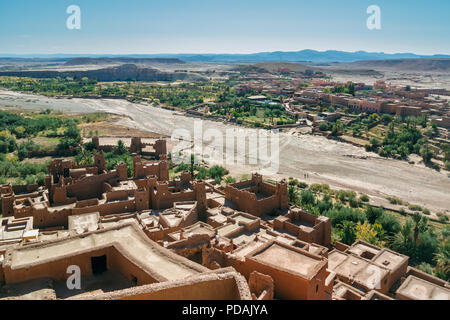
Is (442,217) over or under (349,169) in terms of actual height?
under

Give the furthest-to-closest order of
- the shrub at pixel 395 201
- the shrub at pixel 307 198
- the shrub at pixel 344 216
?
→ the shrub at pixel 395 201 < the shrub at pixel 307 198 < the shrub at pixel 344 216

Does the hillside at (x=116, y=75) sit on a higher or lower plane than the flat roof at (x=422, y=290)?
higher

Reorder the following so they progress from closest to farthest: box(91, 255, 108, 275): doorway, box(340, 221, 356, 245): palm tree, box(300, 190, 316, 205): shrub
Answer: box(91, 255, 108, 275): doorway
box(340, 221, 356, 245): palm tree
box(300, 190, 316, 205): shrub

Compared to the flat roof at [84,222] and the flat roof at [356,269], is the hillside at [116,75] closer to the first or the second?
the flat roof at [84,222]

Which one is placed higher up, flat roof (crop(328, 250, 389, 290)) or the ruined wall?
the ruined wall

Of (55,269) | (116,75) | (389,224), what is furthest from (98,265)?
(116,75)

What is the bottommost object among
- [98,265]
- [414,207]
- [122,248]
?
[414,207]

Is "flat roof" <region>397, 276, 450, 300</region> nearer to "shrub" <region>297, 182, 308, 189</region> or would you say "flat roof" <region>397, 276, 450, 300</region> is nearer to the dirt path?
the dirt path

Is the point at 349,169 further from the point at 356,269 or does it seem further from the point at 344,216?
the point at 356,269

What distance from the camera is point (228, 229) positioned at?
23891 mm

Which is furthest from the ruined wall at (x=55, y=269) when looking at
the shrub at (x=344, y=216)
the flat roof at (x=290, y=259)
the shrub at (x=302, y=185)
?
the shrub at (x=302, y=185)

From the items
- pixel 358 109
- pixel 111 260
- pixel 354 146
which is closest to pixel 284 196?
pixel 111 260

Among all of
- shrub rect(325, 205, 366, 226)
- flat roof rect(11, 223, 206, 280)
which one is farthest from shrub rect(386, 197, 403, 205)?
flat roof rect(11, 223, 206, 280)

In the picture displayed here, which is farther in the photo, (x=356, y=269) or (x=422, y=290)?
(x=356, y=269)
